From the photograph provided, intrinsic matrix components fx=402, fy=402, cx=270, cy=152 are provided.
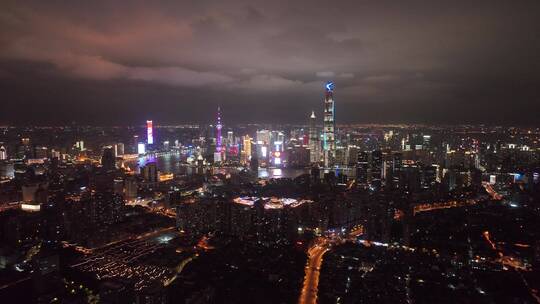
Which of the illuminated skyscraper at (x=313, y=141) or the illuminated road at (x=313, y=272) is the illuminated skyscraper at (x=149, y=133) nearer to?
the illuminated skyscraper at (x=313, y=141)

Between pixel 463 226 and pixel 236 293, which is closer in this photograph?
pixel 236 293

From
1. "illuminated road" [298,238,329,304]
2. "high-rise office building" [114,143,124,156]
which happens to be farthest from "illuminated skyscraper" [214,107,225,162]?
"illuminated road" [298,238,329,304]

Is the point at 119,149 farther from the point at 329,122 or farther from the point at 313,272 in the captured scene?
the point at 313,272

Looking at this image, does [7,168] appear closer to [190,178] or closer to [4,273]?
[190,178]

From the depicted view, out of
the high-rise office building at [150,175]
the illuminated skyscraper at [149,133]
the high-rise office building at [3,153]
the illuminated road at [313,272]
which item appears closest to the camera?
the illuminated road at [313,272]

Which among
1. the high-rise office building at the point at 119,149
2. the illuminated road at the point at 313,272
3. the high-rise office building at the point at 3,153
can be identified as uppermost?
the high-rise office building at the point at 3,153

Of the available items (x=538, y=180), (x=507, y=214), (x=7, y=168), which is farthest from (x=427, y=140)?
(x=7, y=168)

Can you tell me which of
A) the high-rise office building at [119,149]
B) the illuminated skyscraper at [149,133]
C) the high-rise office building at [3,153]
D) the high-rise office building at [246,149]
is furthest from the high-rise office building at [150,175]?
the illuminated skyscraper at [149,133]

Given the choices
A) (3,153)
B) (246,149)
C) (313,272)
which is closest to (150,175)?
(3,153)
